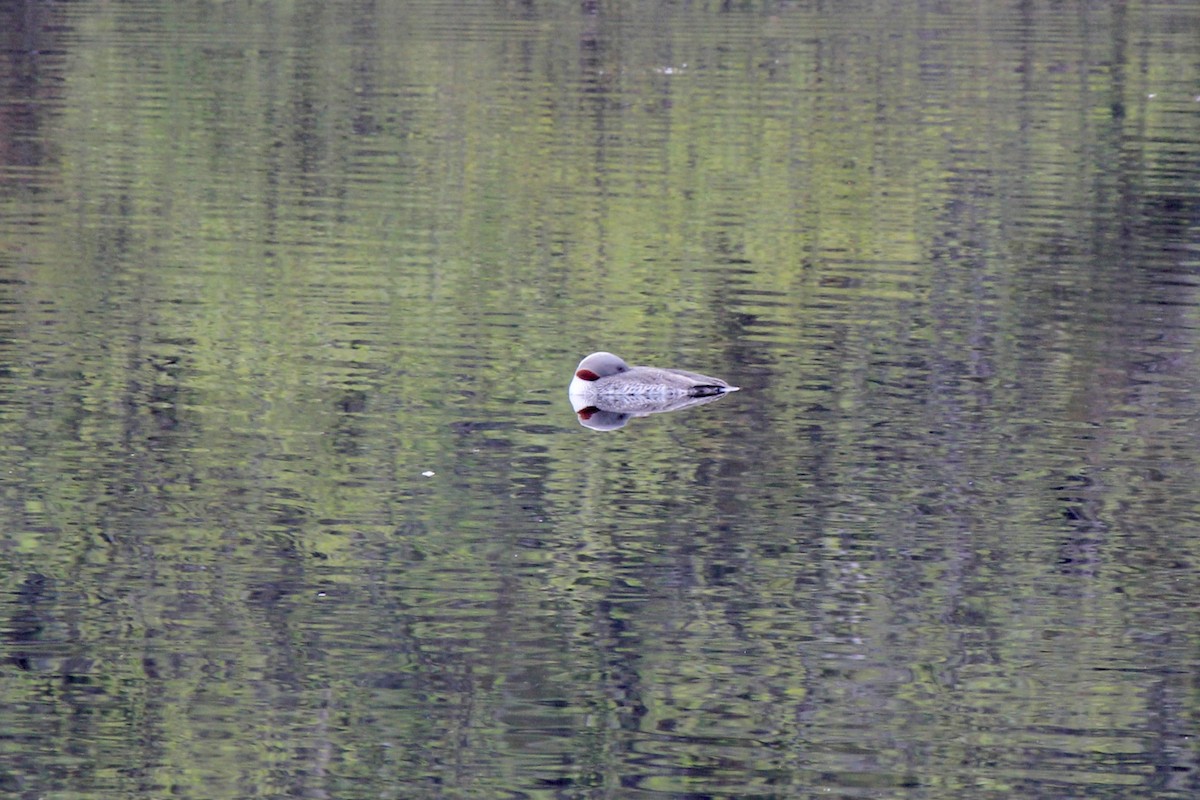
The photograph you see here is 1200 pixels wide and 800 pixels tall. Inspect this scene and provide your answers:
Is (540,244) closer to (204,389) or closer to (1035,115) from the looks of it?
(204,389)

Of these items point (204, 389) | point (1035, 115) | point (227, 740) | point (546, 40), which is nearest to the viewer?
point (227, 740)

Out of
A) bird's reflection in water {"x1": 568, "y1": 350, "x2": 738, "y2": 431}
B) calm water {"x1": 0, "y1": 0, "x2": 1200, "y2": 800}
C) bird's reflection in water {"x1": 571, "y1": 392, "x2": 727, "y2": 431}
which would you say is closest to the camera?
calm water {"x1": 0, "y1": 0, "x2": 1200, "y2": 800}

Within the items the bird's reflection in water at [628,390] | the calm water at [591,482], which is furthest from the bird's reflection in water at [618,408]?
the calm water at [591,482]

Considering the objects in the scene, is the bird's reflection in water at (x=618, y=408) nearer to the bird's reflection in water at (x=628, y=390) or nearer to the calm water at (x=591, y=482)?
the bird's reflection in water at (x=628, y=390)

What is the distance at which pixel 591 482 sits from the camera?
11117 mm

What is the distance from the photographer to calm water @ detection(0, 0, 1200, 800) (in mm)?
8016

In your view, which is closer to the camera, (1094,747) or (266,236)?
(1094,747)

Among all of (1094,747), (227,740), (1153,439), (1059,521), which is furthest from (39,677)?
(1153,439)

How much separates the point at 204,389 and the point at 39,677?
480cm

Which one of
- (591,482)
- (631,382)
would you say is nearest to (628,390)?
(631,382)

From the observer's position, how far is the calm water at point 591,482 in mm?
8016

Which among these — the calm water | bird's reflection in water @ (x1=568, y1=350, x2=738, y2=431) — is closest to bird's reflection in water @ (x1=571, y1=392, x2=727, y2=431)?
bird's reflection in water @ (x1=568, y1=350, x2=738, y2=431)

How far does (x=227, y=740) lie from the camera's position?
25.9ft

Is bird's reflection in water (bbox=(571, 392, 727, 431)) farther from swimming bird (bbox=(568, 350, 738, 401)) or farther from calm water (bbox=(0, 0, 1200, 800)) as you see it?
calm water (bbox=(0, 0, 1200, 800))
